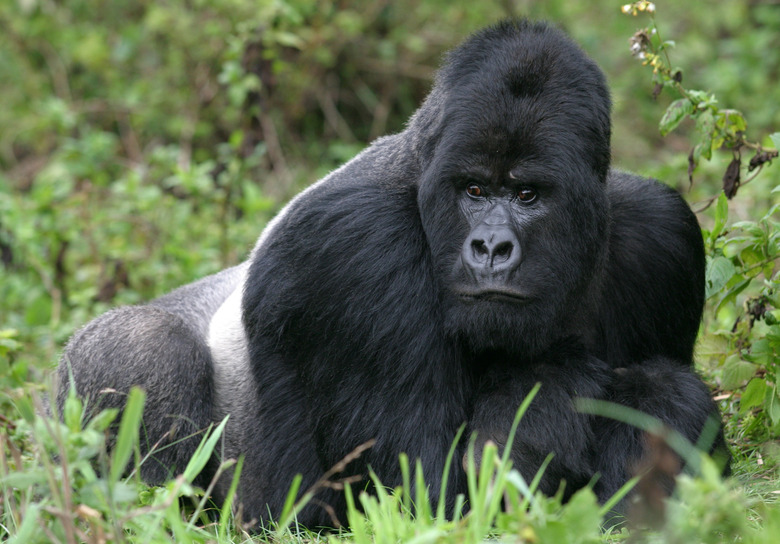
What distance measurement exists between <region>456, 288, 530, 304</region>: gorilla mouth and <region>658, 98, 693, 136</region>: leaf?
116 centimetres

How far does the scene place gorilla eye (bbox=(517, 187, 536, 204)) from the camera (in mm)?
3328

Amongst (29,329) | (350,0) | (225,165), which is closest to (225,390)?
(29,329)

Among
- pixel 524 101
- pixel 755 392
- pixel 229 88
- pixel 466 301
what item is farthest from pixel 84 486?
pixel 229 88

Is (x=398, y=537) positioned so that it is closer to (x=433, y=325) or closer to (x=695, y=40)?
(x=433, y=325)

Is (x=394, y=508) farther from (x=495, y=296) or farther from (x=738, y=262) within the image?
(x=738, y=262)

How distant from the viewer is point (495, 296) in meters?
3.23

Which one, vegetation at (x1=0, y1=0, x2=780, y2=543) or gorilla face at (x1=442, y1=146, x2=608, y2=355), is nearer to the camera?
vegetation at (x1=0, y1=0, x2=780, y2=543)

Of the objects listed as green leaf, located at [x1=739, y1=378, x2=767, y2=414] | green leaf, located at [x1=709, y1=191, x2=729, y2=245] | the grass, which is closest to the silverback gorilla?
green leaf, located at [x1=709, y1=191, x2=729, y2=245]

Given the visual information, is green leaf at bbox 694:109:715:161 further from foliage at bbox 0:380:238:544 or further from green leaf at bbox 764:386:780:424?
foliage at bbox 0:380:238:544

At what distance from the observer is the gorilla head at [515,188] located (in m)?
3.25

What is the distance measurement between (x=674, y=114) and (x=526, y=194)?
3.24 feet

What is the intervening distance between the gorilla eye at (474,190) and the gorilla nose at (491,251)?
0.59ft

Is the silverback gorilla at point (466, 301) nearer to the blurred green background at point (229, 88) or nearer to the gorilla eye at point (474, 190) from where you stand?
the gorilla eye at point (474, 190)

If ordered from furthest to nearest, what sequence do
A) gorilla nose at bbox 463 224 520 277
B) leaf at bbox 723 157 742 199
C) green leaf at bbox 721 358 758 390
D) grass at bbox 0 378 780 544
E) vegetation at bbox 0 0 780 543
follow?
leaf at bbox 723 157 742 199 → green leaf at bbox 721 358 758 390 → gorilla nose at bbox 463 224 520 277 → vegetation at bbox 0 0 780 543 → grass at bbox 0 378 780 544
